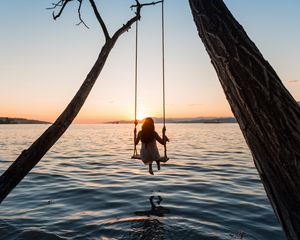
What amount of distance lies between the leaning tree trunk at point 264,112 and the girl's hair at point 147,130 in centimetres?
801

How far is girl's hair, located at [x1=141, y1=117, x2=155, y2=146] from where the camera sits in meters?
9.99

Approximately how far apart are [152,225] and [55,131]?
5.27 m

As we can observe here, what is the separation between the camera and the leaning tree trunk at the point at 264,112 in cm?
166

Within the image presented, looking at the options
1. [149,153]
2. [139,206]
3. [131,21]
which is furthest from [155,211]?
[131,21]

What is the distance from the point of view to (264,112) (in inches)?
67.5

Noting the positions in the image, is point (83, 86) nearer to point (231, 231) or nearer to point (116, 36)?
point (116, 36)

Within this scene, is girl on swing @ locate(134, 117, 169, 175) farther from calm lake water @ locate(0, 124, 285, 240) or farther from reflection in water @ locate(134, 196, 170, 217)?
reflection in water @ locate(134, 196, 170, 217)

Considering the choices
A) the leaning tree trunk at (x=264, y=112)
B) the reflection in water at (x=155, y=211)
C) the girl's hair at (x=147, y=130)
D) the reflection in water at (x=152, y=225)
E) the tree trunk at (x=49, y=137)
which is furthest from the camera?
the girl's hair at (x=147, y=130)

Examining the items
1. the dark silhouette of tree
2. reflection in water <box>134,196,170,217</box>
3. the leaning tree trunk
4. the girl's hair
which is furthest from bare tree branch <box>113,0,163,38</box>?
reflection in water <box>134,196,170,217</box>

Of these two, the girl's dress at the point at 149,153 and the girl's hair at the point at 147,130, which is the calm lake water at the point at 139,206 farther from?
the girl's hair at the point at 147,130

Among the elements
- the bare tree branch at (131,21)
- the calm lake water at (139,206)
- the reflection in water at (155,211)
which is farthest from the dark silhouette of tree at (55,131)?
the reflection in water at (155,211)

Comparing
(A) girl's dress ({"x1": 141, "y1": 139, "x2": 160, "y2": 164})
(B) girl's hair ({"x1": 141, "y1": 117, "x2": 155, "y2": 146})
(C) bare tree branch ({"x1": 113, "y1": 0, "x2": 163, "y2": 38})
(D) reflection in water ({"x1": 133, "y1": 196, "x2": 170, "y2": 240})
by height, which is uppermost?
(C) bare tree branch ({"x1": 113, "y1": 0, "x2": 163, "y2": 38})

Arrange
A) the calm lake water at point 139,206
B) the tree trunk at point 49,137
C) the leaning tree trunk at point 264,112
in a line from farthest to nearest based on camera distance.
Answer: the calm lake water at point 139,206 → the tree trunk at point 49,137 → the leaning tree trunk at point 264,112

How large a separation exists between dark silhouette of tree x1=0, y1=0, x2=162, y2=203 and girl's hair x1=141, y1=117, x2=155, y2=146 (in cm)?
604
